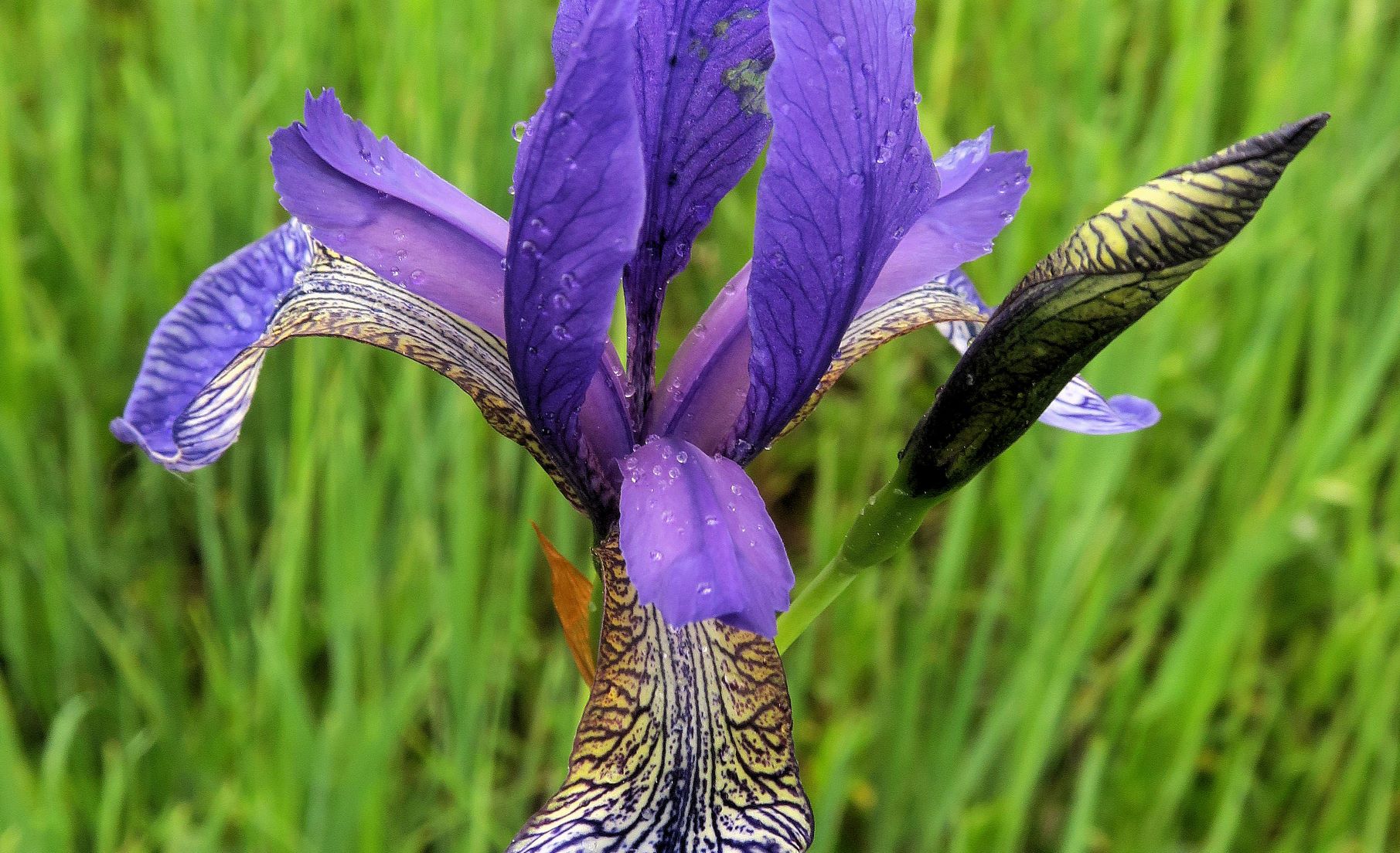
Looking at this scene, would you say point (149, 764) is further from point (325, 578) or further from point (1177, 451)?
point (1177, 451)

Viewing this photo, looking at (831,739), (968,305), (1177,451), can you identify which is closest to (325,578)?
(831,739)

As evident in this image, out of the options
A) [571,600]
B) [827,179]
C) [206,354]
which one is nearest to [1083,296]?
[827,179]

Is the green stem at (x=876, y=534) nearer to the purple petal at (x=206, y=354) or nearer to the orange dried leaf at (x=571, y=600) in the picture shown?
the orange dried leaf at (x=571, y=600)

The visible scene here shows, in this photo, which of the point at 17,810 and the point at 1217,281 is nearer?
the point at 17,810

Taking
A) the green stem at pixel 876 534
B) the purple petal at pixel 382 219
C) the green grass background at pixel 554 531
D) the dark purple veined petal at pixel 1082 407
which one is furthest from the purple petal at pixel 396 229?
the green grass background at pixel 554 531

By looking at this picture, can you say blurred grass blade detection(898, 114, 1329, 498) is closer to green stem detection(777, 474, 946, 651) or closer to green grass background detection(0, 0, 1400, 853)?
green stem detection(777, 474, 946, 651)
